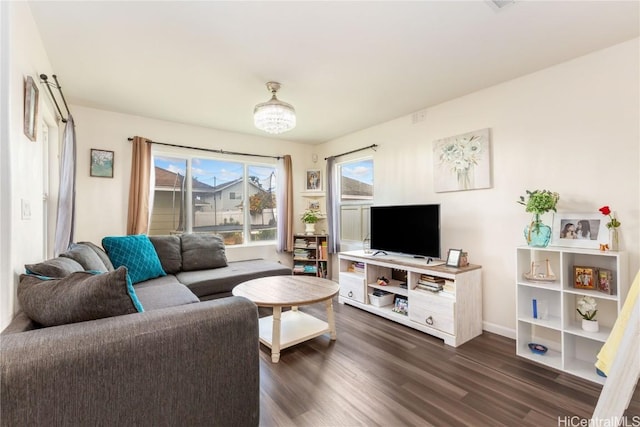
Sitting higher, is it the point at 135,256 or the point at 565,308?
the point at 135,256

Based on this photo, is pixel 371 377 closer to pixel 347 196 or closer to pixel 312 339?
pixel 312 339

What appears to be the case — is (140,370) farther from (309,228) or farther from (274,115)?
(309,228)

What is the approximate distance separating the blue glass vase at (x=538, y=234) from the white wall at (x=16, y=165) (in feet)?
10.7

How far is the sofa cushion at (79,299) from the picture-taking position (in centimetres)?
113

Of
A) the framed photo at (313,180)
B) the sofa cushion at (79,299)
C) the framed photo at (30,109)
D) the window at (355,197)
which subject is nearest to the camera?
the sofa cushion at (79,299)

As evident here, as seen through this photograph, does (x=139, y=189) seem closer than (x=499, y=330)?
No

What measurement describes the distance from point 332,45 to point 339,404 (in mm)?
2411

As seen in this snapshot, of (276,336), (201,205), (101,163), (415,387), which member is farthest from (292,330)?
(101,163)

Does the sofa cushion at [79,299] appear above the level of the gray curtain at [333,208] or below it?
Result: below

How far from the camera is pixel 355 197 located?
4.36 m

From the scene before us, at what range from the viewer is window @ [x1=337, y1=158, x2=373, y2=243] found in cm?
417

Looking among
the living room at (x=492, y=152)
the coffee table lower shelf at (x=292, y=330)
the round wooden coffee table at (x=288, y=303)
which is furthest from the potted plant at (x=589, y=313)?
the coffee table lower shelf at (x=292, y=330)

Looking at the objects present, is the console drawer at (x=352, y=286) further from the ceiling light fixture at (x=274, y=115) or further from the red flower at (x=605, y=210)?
the red flower at (x=605, y=210)

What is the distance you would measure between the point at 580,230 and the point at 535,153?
73cm
